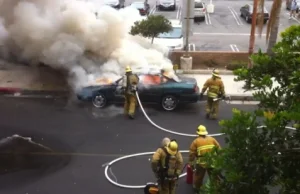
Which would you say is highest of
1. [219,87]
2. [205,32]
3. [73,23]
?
[73,23]

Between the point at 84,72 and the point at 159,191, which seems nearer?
the point at 159,191

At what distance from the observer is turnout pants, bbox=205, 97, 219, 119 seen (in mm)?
11391

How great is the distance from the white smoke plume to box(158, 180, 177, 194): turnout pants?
19.4ft

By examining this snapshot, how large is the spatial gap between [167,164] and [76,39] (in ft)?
24.6

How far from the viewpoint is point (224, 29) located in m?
24.7

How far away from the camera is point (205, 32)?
23781 mm

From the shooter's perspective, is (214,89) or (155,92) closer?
(214,89)

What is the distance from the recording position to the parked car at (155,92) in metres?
12.2

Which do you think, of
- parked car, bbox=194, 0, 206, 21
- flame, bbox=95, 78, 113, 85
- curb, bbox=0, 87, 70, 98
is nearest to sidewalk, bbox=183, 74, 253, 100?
flame, bbox=95, 78, 113, 85

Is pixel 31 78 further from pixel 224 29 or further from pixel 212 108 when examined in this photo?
pixel 224 29

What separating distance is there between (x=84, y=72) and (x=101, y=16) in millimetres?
1993

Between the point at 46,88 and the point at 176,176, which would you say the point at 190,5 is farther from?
the point at 176,176

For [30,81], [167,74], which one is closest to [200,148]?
[167,74]

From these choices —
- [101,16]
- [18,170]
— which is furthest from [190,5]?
[18,170]
